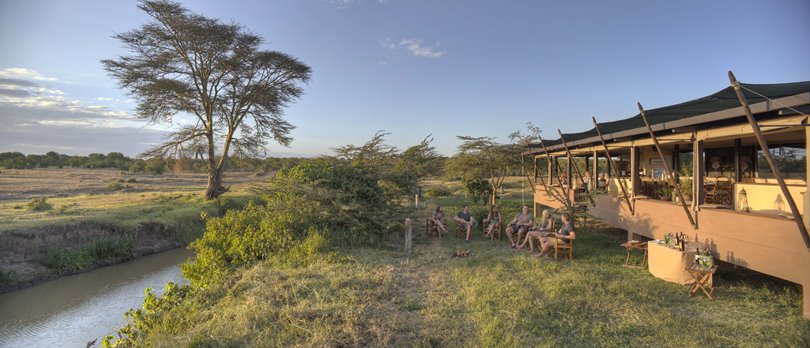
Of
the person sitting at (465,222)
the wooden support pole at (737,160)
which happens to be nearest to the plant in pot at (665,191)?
the wooden support pole at (737,160)

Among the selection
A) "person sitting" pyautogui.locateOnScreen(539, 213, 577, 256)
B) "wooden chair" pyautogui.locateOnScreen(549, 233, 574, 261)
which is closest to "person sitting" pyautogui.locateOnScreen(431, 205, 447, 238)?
"person sitting" pyautogui.locateOnScreen(539, 213, 577, 256)

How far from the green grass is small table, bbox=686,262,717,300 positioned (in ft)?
0.60

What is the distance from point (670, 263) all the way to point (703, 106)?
109 inches

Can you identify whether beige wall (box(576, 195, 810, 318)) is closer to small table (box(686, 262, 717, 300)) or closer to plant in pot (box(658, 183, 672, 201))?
small table (box(686, 262, 717, 300))

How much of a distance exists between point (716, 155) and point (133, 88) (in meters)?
20.3

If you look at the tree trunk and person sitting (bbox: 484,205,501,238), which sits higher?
the tree trunk

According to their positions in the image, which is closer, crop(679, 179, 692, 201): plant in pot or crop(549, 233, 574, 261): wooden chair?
crop(549, 233, 574, 261): wooden chair

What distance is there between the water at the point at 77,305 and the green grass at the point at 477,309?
2.52 metres

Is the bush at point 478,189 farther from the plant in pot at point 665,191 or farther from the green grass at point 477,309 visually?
the green grass at point 477,309

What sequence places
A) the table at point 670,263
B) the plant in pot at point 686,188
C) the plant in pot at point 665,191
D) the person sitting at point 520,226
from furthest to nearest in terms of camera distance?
1. the plant in pot at point 665,191
2. the person sitting at point 520,226
3. the plant in pot at point 686,188
4. the table at point 670,263

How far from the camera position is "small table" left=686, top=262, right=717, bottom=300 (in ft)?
16.6

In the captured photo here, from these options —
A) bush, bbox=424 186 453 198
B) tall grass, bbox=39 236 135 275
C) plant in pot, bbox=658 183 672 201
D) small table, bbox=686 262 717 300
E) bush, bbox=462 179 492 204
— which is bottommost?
tall grass, bbox=39 236 135 275

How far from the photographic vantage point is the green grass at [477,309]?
3889 millimetres

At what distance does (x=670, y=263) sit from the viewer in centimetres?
561
